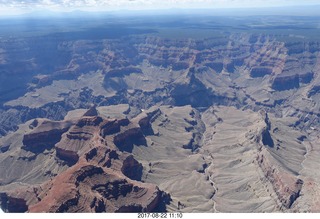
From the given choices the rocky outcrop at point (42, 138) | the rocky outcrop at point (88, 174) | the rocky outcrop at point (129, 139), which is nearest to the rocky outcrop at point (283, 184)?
the rocky outcrop at point (88, 174)

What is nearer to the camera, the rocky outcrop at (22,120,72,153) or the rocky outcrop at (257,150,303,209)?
the rocky outcrop at (257,150,303,209)

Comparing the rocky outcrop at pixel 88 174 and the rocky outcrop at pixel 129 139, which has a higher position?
the rocky outcrop at pixel 88 174

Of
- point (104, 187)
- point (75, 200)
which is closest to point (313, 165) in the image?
point (104, 187)

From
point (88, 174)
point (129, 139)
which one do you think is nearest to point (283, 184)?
point (88, 174)

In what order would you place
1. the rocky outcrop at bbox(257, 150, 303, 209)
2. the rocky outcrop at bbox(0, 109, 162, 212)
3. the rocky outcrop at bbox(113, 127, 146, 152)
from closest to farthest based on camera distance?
the rocky outcrop at bbox(0, 109, 162, 212) → the rocky outcrop at bbox(257, 150, 303, 209) → the rocky outcrop at bbox(113, 127, 146, 152)

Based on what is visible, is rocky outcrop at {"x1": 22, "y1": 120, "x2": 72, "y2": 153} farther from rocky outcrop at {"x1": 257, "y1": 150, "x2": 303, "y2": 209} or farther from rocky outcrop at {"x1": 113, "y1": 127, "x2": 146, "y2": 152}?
rocky outcrop at {"x1": 257, "y1": 150, "x2": 303, "y2": 209}

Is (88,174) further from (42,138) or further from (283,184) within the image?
(283,184)

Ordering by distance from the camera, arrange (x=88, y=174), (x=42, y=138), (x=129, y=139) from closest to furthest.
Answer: (x=88, y=174) < (x=42, y=138) < (x=129, y=139)

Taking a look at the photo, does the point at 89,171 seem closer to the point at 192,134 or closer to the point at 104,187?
the point at 104,187

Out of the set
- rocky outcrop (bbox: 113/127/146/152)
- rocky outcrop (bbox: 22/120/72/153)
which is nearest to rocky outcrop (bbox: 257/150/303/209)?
rocky outcrop (bbox: 113/127/146/152)

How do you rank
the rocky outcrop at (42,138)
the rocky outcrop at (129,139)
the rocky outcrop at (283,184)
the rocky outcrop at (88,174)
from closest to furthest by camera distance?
the rocky outcrop at (88,174), the rocky outcrop at (283,184), the rocky outcrop at (129,139), the rocky outcrop at (42,138)

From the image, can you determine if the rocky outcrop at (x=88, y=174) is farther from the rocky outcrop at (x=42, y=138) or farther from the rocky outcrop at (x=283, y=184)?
the rocky outcrop at (x=283, y=184)
